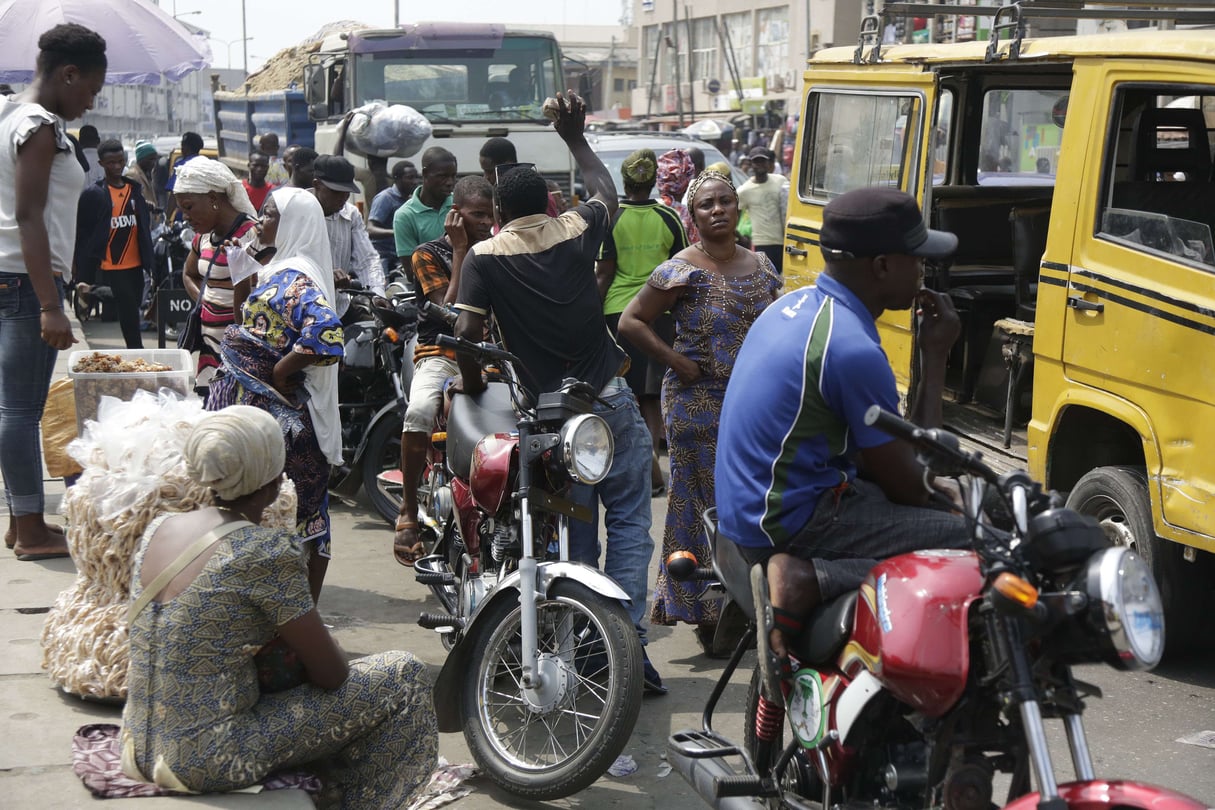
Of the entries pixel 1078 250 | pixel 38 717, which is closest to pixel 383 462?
pixel 38 717

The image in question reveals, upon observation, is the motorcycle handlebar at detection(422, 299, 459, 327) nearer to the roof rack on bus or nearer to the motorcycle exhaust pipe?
the motorcycle exhaust pipe

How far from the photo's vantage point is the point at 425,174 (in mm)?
8344

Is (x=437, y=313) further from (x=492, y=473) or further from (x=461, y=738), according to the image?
(x=461, y=738)

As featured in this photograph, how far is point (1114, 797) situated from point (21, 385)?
181 inches

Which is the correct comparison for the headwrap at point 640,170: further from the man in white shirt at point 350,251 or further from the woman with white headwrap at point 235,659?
the woman with white headwrap at point 235,659

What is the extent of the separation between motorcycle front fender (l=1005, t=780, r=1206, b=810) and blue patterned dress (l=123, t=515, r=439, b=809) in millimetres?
1746

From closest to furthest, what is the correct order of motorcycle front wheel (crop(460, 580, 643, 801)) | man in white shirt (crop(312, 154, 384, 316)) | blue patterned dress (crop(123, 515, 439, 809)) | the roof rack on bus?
blue patterned dress (crop(123, 515, 439, 809)) → motorcycle front wheel (crop(460, 580, 643, 801)) → the roof rack on bus → man in white shirt (crop(312, 154, 384, 316))

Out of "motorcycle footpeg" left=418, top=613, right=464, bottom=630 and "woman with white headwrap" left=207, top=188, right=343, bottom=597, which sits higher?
"woman with white headwrap" left=207, top=188, right=343, bottom=597

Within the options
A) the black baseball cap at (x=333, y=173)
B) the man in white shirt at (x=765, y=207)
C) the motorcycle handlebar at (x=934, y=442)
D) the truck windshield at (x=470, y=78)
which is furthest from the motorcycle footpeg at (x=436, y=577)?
the truck windshield at (x=470, y=78)

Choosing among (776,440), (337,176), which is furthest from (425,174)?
(776,440)

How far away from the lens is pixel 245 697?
344 cm

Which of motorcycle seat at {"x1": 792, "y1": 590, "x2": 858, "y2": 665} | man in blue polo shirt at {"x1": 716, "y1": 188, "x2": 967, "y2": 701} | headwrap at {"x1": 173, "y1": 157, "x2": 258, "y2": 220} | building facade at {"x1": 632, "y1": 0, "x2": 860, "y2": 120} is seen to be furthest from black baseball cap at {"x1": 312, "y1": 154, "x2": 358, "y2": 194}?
building facade at {"x1": 632, "y1": 0, "x2": 860, "y2": 120}

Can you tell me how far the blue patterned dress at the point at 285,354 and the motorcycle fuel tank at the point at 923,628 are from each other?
266 cm

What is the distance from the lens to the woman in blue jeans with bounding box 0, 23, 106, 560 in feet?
17.7
